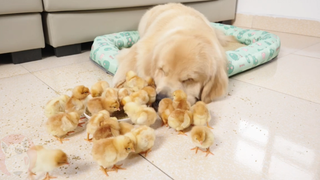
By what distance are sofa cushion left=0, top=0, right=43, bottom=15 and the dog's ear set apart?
5.09 feet

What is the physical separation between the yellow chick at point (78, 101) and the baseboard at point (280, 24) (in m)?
3.33

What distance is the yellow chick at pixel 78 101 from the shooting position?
1.25 meters

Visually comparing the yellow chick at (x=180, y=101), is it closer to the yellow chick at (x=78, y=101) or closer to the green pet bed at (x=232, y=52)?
the yellow chick at (x=78, y=101)

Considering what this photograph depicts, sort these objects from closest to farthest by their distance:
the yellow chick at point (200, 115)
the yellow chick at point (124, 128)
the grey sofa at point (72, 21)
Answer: the yellow chick at point (124, 128), the yellow chick at point (200, 115), the grey sofa at point (72, 21)

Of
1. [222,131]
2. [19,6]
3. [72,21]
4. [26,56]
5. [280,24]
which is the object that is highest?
[19,6]

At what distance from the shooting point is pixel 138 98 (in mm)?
1302

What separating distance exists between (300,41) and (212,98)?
7.52ft

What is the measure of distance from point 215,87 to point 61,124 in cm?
91

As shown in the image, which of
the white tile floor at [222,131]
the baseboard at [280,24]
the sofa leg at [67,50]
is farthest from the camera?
the baseboard at [280,24]

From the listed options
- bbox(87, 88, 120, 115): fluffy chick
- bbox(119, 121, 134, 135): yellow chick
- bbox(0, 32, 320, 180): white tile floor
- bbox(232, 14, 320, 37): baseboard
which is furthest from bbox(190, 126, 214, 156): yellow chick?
bbox(232, 14, 320, 37): baseboard

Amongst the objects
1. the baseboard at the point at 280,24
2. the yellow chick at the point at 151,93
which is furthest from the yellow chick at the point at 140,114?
the baseboard at the point at 280,24

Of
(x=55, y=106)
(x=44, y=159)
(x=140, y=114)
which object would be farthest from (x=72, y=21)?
(x=44, y=159)

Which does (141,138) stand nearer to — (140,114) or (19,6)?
(140,114)

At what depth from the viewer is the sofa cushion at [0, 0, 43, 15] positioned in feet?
6.42
